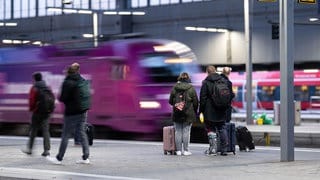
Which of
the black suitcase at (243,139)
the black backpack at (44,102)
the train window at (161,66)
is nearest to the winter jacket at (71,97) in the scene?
the black backpack at (44,102)

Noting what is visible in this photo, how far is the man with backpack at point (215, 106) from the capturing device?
13.5 m

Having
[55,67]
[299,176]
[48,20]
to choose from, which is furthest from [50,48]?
[48,20]

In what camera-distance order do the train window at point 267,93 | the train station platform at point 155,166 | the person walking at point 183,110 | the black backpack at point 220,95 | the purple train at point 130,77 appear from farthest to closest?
the train window at point 267,93 → the purple train at point 130,77 → the person walking at point 183,110 → the black backpack at point 220,95 → the train station platform at point 155,166

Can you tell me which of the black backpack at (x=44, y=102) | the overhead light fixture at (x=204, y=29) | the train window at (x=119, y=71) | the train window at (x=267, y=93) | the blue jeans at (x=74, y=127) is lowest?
the train window at (x=267, y=93)

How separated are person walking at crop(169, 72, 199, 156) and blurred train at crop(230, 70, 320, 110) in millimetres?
31691

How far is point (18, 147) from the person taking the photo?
53.1ft

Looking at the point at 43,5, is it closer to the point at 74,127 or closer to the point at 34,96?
the point at 34,96

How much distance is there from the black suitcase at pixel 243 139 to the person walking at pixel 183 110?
1705 millimetres

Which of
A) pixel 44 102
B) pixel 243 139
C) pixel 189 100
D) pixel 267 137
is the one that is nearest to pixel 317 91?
pixel 267 137

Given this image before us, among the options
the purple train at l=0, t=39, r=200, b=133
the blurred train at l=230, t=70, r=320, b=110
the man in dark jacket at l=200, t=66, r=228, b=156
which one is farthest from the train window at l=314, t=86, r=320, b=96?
the man in dark jacket at l=200, t=66, r=228, b=156

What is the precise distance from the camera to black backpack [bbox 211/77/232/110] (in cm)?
1346

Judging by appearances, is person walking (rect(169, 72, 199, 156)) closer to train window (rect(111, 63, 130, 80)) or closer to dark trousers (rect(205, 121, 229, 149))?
dark trousers (rect(205, 121, 229, 149))

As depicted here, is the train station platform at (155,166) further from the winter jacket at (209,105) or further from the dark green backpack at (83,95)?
the dark green backpack at (83,95)

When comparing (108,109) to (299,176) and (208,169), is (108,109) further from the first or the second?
(299,176)
